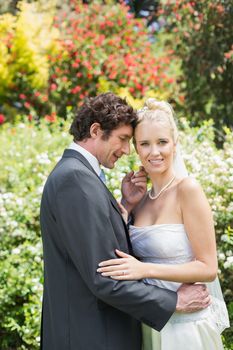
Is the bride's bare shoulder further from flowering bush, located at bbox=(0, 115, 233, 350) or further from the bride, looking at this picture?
flowering bush, located at bbox=(0, 115, 233, 350)

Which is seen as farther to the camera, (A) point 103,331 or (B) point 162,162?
(B) point 162,162

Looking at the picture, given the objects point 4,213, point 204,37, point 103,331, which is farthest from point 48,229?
point 204,37

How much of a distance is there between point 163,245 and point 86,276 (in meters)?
0.47

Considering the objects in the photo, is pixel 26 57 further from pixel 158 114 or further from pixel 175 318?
pixel 175 318

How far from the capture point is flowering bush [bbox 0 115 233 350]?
4.64 m

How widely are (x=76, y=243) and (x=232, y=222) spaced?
228 cm

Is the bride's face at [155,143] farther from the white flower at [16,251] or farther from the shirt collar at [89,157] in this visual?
the white flower at [16,251]

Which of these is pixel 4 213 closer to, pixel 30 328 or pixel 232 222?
pixel 30 328

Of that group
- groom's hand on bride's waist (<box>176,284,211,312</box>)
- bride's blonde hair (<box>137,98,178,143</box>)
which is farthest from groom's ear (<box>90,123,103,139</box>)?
groom's hand on bride's waist (<box>176,284,211,312</box>)

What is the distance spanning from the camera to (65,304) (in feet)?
9.00

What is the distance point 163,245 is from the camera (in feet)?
9.52

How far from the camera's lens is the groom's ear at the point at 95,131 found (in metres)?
2.84

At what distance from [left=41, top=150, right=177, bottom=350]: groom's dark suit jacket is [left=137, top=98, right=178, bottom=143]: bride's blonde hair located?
38 cm

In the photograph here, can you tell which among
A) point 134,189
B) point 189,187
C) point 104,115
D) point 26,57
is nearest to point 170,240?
point 189,187
